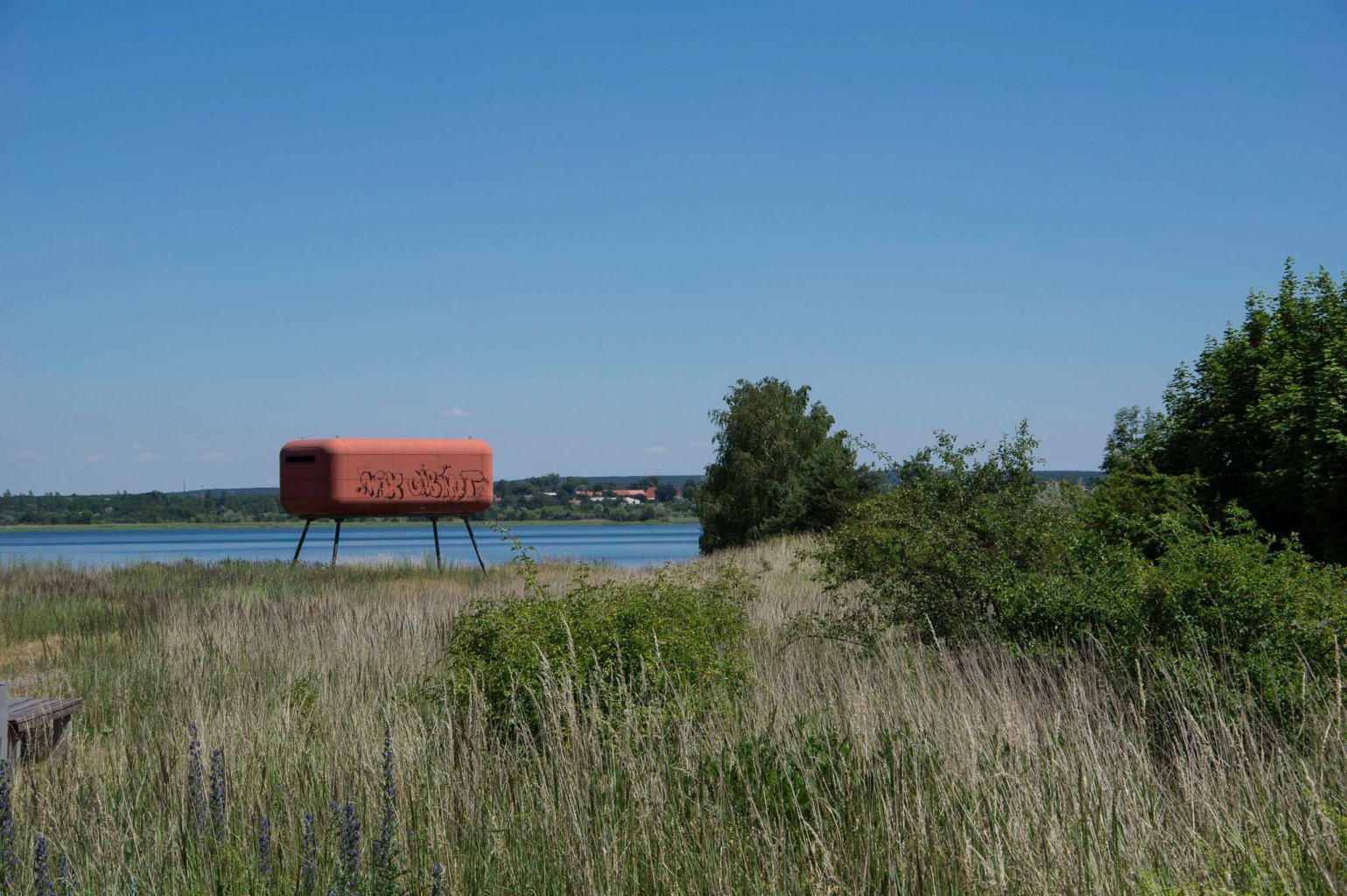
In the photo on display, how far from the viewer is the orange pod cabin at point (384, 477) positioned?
1016 inches

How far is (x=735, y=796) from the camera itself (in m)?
4.62

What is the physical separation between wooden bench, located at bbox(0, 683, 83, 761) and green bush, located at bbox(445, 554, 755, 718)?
8.02ft

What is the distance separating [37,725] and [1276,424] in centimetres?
1485

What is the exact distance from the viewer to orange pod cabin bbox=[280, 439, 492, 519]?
84.7 ft

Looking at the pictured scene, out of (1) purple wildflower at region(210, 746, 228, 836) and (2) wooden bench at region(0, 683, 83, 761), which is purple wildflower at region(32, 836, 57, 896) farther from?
(2) wooden bench at region(0, 683, 83, 761)

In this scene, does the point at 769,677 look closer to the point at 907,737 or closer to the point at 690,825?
the point at 907,737

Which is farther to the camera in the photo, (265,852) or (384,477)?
(384,477)

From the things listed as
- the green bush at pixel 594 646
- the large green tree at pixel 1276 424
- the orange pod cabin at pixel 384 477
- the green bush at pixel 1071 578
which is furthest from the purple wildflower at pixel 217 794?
the orange pod cabin at pixel 384 477

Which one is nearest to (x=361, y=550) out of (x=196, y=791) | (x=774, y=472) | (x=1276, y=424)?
(x=774, y=472)

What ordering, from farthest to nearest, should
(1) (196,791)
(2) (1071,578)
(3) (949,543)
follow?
(3) (949,543) → (2) (1071,578) → (1) (196,791)

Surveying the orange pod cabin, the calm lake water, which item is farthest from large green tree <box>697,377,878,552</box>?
the orange pod cabin

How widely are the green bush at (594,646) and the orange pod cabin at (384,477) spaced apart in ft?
63.2

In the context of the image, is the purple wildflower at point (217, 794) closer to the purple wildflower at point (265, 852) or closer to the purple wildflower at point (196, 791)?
the purple wildflower at point (196, 791)

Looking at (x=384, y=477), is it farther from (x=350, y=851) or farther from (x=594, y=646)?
(x=350, y=851)
